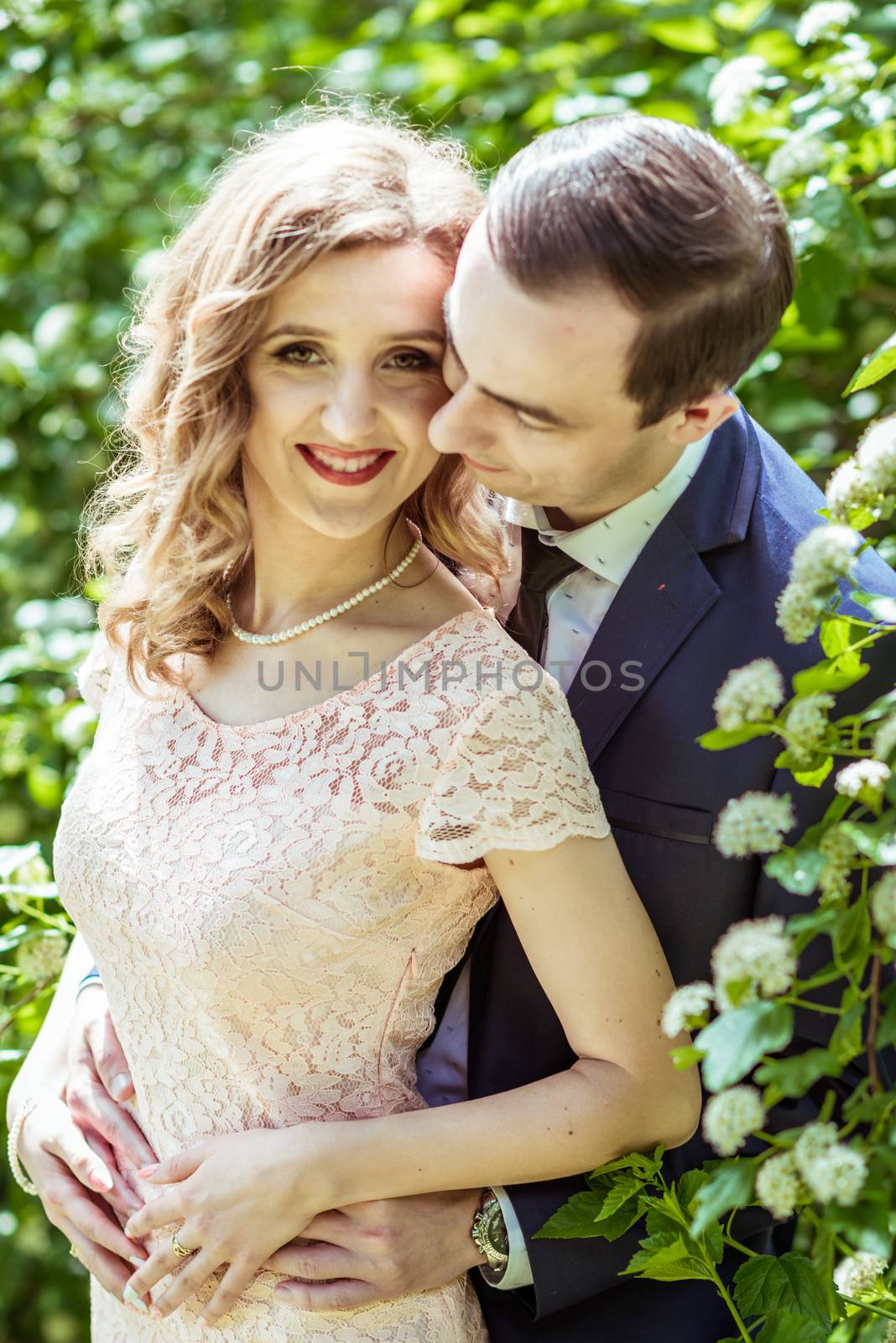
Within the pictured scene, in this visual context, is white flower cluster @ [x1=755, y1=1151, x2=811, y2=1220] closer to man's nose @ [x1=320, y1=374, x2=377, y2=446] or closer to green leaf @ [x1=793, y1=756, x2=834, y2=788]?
green leaf @ [x1=793, y1=756, x2=834, y2=788]

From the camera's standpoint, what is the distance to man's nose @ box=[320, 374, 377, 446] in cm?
151

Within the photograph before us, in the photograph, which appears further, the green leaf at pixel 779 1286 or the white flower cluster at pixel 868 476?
the green leaf at pixel 779 1286

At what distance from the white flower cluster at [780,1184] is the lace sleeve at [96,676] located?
132 centimetres

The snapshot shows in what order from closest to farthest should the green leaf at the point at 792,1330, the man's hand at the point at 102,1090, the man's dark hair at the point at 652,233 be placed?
1. the green leaf at the point at 792,1330
2. the man's dark hair at the point at 652,233
3. the man's hand at the point at 102,1090

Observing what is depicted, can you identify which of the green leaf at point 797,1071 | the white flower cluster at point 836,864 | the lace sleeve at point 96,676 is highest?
the white flower cluster at point 836,864

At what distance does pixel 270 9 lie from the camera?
3.96 metres

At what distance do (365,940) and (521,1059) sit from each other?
0.28 m

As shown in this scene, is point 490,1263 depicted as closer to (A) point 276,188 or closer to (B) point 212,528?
(B) point 212,528

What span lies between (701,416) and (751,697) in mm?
571

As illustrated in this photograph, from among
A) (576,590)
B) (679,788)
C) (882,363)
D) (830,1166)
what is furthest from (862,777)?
(576,590)

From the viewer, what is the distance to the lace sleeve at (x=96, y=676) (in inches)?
79.1

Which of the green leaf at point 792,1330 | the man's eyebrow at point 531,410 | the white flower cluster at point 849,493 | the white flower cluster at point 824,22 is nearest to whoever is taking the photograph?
the white flower cluster at point 849,493

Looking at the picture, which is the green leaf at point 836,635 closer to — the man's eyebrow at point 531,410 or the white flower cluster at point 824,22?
the man's eyebrow at point 531,410

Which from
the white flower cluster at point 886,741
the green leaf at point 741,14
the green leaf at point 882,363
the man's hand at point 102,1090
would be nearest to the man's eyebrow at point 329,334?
the green leaf at point 882,363
